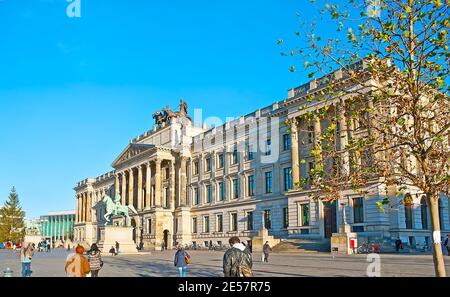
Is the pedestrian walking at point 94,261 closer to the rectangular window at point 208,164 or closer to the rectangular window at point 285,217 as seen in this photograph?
the rectangular window at point 285,217

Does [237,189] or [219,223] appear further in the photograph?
[219,223]

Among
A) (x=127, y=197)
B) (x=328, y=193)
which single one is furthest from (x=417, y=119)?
(x=127, y=197)

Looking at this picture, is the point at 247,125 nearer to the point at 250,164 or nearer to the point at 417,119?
the point at 250,164

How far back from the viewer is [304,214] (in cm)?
4725

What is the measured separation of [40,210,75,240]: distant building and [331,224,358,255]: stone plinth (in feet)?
410

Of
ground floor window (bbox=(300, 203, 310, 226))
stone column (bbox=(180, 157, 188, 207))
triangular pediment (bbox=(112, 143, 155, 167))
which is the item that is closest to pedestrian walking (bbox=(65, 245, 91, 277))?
ground floor window (bbox=(300, 203, 310, 226))

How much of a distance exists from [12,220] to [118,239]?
6917cm

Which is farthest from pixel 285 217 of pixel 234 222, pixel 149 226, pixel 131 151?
pixel 131 151

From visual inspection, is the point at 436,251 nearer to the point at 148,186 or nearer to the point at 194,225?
the point at 194,225

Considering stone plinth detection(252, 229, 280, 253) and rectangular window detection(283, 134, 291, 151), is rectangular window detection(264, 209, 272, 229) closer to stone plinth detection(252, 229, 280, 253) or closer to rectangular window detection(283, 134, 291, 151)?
stone plinth detection(252, 229, 280, 253)

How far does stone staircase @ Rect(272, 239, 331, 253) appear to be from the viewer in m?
40.3
